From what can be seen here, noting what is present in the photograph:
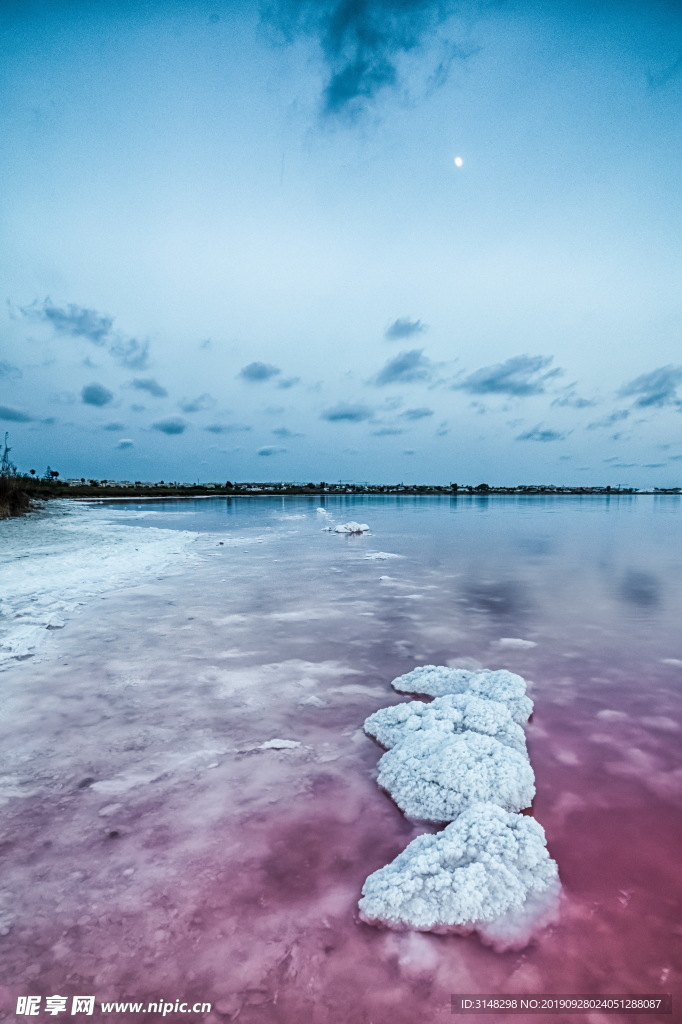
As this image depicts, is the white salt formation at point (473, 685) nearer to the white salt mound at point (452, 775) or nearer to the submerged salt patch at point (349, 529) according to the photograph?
the white salt mound at point (452, 775)

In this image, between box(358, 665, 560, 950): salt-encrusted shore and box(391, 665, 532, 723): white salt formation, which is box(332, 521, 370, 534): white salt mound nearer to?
box(391, 665, 532, 723): white salt formation

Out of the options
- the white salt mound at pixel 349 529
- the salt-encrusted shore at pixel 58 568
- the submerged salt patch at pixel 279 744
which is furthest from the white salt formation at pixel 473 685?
the white salt mound at pixel 349 529

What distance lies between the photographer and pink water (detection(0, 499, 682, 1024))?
1744 mm

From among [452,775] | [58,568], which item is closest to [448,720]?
[452,775]

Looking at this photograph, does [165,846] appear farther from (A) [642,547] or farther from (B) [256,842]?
(A) [642,547]

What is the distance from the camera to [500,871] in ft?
6.79

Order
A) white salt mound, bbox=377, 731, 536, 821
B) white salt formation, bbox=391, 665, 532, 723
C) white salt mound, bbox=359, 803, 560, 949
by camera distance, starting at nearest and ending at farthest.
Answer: white salt mound, bbox=359, 803, 560, 949 → white salt mound, bbox=377, 731, 536, 821 → white salt formation, bbox=391, 665, 532, 723

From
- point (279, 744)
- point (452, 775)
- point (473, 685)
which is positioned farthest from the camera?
point (473, 685)

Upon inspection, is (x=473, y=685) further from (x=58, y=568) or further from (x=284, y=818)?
(x=58, y=568)

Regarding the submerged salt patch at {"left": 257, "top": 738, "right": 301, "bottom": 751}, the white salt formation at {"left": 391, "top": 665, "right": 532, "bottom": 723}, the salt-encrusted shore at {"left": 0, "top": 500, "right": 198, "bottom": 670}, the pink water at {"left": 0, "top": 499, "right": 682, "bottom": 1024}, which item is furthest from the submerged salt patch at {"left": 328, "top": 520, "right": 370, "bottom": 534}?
the submerged salt patch at {"left": 257, "top": 738, "right": 301, "bottom": 751}

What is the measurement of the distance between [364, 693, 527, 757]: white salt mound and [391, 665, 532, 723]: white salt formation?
22 cm

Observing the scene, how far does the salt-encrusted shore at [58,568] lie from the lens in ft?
19.1

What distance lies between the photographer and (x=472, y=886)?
1.99 metres

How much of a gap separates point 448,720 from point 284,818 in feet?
4.42
